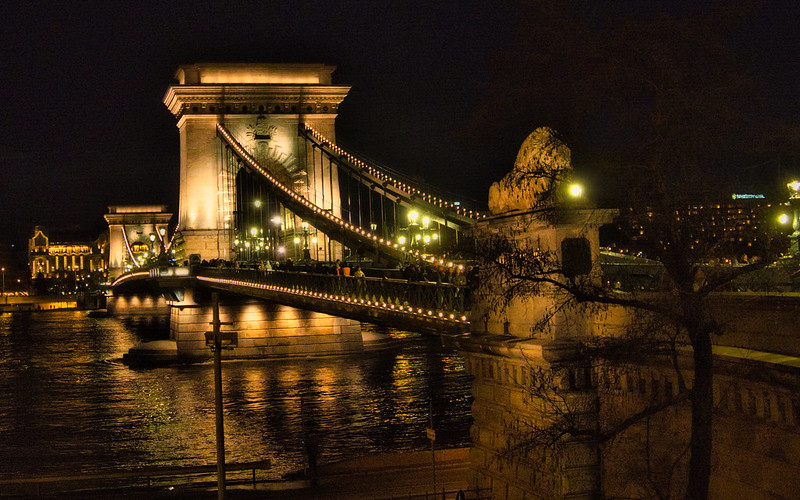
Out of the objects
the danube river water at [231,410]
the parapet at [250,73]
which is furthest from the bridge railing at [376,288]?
the parapet at [250,73]

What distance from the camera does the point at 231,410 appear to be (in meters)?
32.2

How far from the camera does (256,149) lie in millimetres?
59688

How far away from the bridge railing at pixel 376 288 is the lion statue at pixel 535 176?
14.0ft

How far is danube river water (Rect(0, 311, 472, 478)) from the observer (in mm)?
24866

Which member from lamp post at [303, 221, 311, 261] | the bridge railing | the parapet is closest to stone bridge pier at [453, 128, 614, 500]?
the bridge railing

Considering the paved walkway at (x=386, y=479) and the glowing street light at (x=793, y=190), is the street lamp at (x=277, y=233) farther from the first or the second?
the glowing street light at (x=793, y=190)

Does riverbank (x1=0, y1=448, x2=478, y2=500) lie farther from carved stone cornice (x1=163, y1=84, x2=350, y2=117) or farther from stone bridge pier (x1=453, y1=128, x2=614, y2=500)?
carved stone cornice (x1=163, y1=84, x2=350, y2=117)

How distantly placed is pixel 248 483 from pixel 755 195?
12488 mm

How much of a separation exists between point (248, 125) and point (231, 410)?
31276 millimetres

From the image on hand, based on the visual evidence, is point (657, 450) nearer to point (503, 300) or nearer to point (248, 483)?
point (503, 300)

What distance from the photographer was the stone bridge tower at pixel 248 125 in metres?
59.8

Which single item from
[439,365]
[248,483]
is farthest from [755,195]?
[439,365]

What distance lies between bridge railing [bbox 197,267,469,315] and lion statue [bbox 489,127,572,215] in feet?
14.0

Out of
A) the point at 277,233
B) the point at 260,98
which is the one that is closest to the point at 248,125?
the point at 260,98
